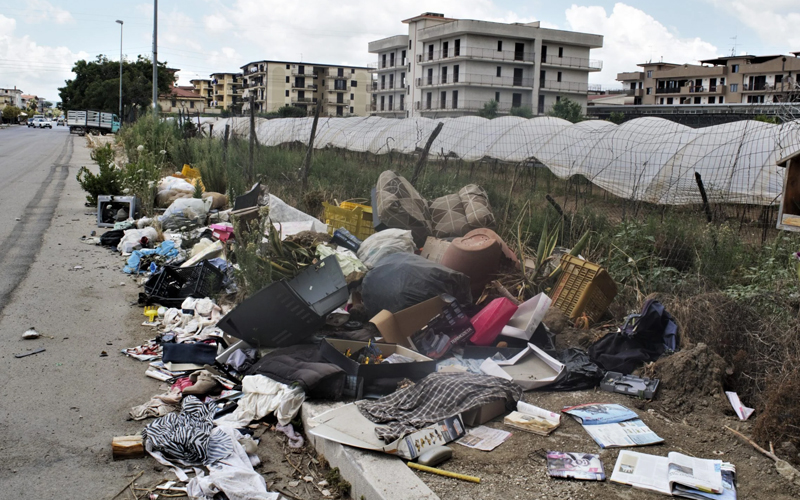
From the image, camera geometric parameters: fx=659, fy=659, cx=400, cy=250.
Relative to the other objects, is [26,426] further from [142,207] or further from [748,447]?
[142,207]

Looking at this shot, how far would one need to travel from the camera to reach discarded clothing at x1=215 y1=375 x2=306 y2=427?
400cm

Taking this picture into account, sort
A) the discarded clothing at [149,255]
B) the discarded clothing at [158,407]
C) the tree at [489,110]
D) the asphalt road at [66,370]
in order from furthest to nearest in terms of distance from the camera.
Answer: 1. the tree at [489,110]
2. the discarded clothing at [149,255]
3. the discarded clothing at [158,407]
4. the asphalt road at [66,370]

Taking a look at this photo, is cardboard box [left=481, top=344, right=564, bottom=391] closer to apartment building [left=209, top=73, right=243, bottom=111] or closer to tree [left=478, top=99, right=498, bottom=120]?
tree [left=478, top=99, right=498, bottom=120]

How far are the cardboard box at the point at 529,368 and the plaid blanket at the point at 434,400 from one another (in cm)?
29

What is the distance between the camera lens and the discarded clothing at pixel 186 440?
3564mm

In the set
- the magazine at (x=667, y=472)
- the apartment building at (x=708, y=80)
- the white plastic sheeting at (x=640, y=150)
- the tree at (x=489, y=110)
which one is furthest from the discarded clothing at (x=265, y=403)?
the apartment building at (x=708, y=80)

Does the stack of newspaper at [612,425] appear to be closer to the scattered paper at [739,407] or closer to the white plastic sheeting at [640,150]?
the scattered paper at [739,407]

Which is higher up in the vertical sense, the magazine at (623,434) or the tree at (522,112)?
the tree at (522,112)

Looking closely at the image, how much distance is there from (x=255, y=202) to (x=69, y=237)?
115 inches

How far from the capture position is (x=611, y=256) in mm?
6531

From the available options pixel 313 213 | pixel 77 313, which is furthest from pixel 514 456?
pixel 313 213

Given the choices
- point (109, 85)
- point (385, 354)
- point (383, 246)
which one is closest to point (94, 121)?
point (109, 85)

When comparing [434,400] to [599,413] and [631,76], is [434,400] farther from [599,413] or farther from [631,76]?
[631,76]

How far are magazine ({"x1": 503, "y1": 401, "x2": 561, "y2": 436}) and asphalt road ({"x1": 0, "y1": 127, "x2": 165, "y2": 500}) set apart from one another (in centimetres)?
198
